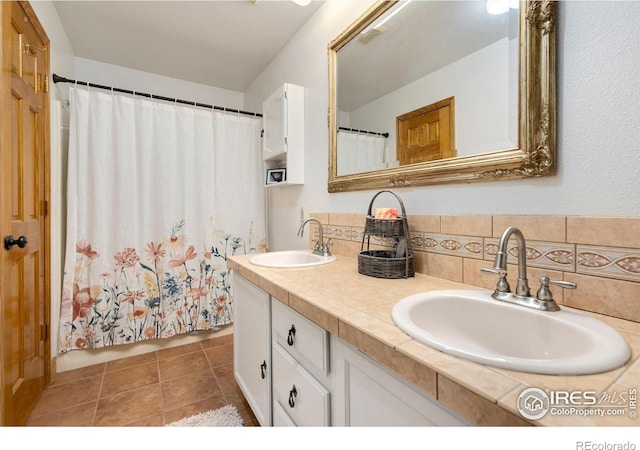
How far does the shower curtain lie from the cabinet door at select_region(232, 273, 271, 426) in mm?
907

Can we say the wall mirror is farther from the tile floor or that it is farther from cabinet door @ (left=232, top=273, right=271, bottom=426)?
the tile floor

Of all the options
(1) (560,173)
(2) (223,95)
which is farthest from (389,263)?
(2) (223,95)

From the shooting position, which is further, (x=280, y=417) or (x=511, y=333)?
(x=280, y=417)

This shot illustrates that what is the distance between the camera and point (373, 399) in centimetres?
66

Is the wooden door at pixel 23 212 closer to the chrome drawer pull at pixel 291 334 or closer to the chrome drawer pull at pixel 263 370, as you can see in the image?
the chrome drawer pull at pixel 263 370

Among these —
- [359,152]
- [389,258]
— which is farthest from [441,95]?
[389,258]

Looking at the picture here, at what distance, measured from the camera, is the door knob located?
1.17 m

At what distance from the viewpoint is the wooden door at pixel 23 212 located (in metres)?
1.17

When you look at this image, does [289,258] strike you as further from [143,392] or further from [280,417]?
[143,392]

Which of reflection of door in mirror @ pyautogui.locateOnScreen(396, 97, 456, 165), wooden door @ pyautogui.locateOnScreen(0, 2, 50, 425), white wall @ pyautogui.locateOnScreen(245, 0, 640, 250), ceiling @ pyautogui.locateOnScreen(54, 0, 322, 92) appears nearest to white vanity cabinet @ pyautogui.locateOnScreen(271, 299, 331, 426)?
white wall @ pyautogui.locateOnScreen(245, 0, 640, 250)

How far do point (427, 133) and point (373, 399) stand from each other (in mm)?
997

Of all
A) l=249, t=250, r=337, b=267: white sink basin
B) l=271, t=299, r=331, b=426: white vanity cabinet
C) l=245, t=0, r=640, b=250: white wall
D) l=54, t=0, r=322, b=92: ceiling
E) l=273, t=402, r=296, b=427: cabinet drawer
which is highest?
l=54, t=0, r=322, b=92: ceiling
